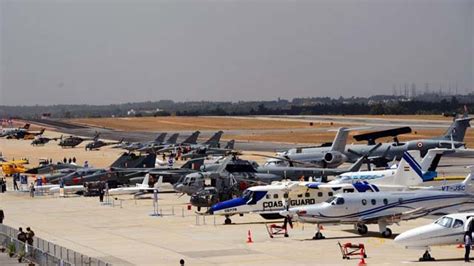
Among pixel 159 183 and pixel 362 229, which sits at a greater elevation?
pixel 362 229

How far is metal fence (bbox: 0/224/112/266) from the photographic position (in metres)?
35.3

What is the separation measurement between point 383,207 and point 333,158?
36.9 metres

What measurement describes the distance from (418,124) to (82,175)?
11595cm

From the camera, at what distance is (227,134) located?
586ft

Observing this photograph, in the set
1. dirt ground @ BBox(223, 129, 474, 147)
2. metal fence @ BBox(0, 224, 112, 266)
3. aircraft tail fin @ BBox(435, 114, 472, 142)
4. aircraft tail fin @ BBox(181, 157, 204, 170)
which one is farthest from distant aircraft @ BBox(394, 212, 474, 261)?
dirt ground @ BBox(223, 129, 474, 147)

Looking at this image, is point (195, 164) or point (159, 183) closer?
point (159, 183)

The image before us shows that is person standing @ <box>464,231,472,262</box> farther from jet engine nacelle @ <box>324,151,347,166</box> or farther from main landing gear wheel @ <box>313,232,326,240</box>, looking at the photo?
jet engine nacelle @ <box>324,151,347,166</box>

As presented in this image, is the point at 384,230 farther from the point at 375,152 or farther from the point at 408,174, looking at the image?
the point at 375,152

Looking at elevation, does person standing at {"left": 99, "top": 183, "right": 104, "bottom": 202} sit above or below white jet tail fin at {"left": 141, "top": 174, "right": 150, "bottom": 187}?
below

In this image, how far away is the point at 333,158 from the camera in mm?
79938

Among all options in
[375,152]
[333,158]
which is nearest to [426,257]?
[333,158]

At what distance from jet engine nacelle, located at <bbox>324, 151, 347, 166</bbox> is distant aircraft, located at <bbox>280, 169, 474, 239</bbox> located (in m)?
35.6

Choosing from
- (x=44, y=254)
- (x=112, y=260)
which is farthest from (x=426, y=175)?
(x=44, y=254)

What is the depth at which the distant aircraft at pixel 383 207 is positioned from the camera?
4288 cm
